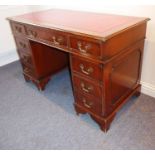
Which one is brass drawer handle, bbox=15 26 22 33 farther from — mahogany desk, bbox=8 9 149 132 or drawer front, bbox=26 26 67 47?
drawer front, bbox=26 26 67 47

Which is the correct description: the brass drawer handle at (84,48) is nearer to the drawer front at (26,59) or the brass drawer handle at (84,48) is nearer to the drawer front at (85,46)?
the drawer front at (85,46)

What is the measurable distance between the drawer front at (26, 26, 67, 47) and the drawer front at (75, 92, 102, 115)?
1.45 feet

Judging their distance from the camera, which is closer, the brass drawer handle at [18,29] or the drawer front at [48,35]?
the drawer front at [48,35]

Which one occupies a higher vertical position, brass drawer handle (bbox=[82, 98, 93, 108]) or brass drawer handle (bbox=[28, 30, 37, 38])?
brass drawer handle (bbox=[28, 30, 37, 38])

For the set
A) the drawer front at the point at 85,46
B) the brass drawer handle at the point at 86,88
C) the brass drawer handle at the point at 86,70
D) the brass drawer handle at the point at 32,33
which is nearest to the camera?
the drawer front at the point at 85,46

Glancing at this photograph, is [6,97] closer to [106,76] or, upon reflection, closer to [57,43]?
[57,43]

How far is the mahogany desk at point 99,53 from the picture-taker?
111cm

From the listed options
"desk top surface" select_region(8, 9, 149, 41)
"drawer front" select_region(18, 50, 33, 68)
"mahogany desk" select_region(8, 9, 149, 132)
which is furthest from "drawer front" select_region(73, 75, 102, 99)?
"drawer front" select_region(18, 50, 33, 68)

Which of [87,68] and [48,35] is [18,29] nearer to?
[48,35]

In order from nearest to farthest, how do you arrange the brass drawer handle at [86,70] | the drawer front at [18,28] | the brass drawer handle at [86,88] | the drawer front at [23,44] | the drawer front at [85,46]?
1. the drawer front at [85,46]
2. the brass drawer handle at [86,70]
3. the brass drawer handle at [86,88]
4. the drawer front at [18,28]
5. the drawer front at [23,44]

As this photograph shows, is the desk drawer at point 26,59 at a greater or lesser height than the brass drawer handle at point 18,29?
lesser

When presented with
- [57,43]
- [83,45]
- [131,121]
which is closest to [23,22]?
[57,43]

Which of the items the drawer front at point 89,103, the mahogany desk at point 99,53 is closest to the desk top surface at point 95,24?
the mahogany desk at point 99,53

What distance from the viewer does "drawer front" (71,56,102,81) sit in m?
1.17
